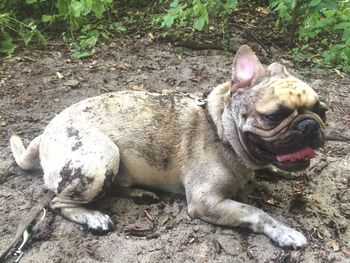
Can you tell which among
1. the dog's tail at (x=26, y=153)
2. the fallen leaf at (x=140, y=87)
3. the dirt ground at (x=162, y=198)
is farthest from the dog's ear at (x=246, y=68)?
the fallen leaf at (x=140, y=87)

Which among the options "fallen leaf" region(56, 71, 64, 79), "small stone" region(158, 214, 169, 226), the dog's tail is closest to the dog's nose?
"small stone" region(158, 214, 169, 226)

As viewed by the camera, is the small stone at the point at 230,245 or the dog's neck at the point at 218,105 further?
the dog's neck at the point at 218,105

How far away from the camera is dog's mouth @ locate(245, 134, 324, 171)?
11.7ft

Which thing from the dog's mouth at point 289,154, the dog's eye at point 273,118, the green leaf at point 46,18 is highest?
the dog's eye at point 273,118

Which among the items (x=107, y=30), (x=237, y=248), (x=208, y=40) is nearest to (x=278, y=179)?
(x=237, y=248)

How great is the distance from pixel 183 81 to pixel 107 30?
1.51 metres

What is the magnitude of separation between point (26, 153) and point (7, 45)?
8.34 ft

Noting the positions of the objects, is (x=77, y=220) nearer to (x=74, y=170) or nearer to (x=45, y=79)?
(x=74, y=170)

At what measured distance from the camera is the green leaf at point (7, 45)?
6488 millimetres

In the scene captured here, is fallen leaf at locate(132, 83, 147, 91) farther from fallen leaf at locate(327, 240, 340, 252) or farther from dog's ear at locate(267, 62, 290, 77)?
fallen leaf at locate(327, 240, 340, 252)

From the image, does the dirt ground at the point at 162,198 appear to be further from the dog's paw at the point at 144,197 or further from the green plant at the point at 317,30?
the green plant at the point at 317,30

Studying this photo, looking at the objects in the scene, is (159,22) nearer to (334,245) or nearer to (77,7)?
(77,7)

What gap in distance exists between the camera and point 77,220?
397cm

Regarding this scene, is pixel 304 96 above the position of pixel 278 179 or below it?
above
